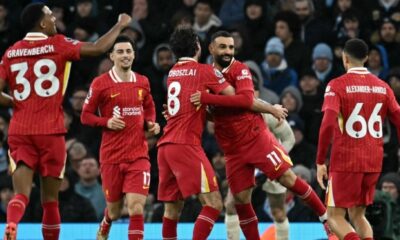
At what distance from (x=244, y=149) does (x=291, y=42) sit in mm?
6077

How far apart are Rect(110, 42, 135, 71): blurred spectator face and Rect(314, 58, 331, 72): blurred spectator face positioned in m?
5.79

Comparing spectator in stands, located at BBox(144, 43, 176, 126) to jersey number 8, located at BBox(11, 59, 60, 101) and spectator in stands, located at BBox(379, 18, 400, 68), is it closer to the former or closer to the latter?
spectator in stands, located at BBox(379, 18, 400, 68)

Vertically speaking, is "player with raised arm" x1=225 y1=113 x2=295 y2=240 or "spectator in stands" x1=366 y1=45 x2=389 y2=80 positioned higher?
"spectator in stands" x1=366 y1=45 x2=389 y2=80

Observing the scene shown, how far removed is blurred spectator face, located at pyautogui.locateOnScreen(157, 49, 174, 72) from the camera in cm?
1850

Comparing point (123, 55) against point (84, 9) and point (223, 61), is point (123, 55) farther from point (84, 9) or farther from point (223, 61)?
point (84, 9)

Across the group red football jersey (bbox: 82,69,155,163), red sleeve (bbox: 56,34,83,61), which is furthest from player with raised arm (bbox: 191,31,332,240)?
red sleeve (bbox: 56,34,83,61)

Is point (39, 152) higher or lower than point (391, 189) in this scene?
higher

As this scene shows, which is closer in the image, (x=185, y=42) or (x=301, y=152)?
(x=185, y=42)

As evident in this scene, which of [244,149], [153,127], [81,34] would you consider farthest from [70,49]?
[81,34]

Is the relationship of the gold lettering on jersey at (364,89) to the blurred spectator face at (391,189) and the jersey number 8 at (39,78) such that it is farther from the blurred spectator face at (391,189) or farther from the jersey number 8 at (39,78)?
the blurred spectator face at (391,189)

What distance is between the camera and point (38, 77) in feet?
39.2

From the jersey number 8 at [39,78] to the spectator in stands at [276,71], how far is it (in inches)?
260

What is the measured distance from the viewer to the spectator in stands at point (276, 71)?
18.3 m


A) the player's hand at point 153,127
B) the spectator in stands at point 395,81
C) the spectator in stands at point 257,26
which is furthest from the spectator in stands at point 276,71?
the player's hand at point 153,127
